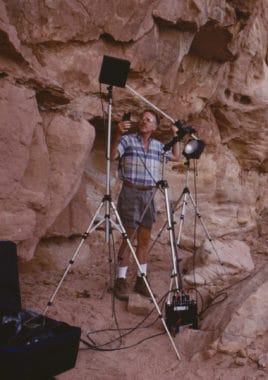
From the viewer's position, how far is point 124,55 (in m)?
5.08

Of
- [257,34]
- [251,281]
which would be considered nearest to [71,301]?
[251,281]

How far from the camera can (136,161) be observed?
448 cm

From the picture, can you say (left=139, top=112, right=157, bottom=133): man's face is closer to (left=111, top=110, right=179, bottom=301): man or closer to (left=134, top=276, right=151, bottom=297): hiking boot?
(left=111, top=110, right=179, bottom=301): man

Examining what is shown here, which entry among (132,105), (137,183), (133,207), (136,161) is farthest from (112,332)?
(132,105)

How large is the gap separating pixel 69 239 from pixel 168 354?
2.56 meters

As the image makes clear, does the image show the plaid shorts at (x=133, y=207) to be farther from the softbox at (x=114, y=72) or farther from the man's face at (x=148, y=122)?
the softbox at (x=114, y=72)

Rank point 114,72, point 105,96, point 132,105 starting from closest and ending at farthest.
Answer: point 114,72
point 105,96
point 132,105

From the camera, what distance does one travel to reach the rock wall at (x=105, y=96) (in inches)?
157

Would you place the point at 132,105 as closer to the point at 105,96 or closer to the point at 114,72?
the point at 105,96

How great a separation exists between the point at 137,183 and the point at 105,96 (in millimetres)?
1460

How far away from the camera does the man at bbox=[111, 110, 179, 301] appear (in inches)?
173

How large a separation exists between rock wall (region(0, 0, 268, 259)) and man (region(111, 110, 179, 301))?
1.61 feet

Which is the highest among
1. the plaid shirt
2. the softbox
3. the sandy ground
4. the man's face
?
the softbox

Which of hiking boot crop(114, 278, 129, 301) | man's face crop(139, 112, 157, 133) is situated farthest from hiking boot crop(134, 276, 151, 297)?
man's face crop(139, 112, 157, 133)
